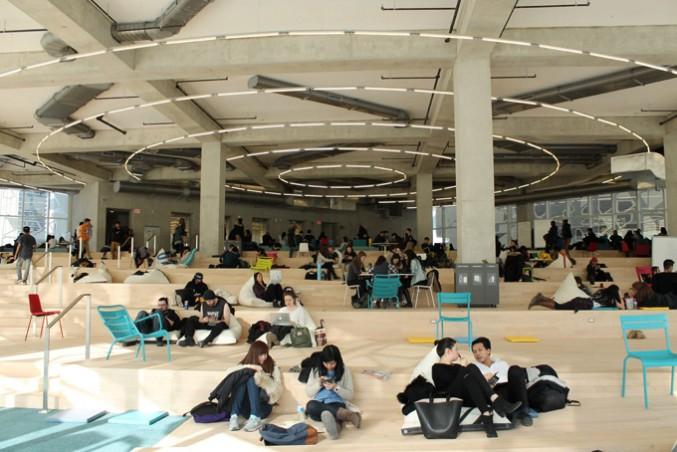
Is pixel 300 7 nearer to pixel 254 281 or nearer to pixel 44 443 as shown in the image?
pixel 254 281

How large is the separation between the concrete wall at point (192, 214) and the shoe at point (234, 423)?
65.0ft

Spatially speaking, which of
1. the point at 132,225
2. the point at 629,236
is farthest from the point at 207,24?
the point at 132,225

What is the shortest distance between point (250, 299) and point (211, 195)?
7224 mm

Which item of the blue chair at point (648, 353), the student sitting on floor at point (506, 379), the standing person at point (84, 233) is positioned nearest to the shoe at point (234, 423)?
the student sitting on floor at point (506, 379)

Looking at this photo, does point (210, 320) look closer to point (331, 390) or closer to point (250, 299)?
point (250, 299)

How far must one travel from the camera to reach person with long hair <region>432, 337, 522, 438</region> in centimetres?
475

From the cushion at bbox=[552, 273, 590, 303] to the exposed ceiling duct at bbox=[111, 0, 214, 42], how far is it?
7.22m

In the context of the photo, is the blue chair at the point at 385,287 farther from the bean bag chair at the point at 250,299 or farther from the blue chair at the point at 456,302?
the bean bag chair at the point at 250,299

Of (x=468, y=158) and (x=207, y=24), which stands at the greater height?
(x=207, y=24)

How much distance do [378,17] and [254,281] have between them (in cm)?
510

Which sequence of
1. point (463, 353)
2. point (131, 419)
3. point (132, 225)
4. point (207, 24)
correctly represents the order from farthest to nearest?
point (132, 225)
point (207, 24)
point (463, 353)
point (131, 419)

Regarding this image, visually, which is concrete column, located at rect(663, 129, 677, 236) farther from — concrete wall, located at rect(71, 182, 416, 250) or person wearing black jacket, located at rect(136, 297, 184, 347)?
concrete wall, located at rect(71, 182, 416, 250)

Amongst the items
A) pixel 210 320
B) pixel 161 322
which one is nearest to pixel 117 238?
pixel 161 322

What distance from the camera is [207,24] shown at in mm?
8922
